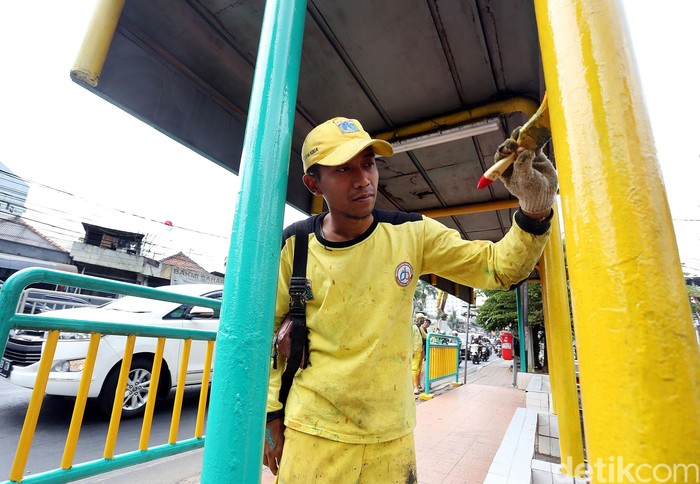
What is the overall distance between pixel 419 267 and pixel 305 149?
682 mm

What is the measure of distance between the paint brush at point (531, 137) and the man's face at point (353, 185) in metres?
0.53

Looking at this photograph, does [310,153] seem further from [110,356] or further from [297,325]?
[110,356]

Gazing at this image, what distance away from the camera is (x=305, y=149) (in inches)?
57.4

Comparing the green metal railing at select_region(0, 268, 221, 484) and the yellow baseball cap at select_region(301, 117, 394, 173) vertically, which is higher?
the yellow baseball cap at select_region(301, 117, 394, 173)

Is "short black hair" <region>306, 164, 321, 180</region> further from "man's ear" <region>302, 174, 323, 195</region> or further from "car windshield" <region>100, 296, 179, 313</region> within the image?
"car windshield" <region>100, 296, 179, 313</region>

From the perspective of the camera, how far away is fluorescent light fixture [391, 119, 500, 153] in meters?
2.74

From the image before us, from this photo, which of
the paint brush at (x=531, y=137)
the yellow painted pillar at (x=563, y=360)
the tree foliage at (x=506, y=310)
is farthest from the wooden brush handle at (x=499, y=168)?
the tree foliage at (x=506, y=310)

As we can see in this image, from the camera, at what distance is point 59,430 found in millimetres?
3992

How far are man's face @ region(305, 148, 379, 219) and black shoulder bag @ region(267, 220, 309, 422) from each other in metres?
0.28

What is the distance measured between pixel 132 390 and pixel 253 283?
4.75 meters

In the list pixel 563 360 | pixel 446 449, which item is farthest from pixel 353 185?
pixel 446 449

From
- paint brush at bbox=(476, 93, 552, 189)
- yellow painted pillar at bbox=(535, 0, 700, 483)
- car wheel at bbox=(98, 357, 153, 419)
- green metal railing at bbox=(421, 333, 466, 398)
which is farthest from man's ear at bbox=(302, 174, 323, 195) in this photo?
green metal railing at bbox=(421, 333, 466, 398)

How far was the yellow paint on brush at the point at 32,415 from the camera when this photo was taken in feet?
6.31

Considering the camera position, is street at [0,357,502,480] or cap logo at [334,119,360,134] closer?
cap logo at [334,119,360,134]
